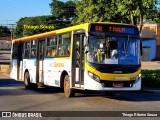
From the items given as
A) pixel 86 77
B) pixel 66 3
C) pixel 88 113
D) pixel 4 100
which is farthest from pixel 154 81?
pixel 66 3

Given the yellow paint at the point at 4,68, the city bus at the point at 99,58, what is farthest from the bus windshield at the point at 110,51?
the yellow paint at the point at 4,68

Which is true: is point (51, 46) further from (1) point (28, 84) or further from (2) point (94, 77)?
(2) point (94, 77)

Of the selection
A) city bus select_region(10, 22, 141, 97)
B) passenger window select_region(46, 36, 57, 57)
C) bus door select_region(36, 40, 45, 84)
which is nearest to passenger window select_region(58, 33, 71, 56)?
city bus select_region(10, 22, 141, 97)

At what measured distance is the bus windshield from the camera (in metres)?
15.5

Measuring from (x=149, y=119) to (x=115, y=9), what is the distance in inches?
613

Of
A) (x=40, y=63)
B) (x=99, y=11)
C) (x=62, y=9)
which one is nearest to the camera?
(x=40, y=63)

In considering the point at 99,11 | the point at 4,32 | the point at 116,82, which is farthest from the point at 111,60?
the point at 4,32

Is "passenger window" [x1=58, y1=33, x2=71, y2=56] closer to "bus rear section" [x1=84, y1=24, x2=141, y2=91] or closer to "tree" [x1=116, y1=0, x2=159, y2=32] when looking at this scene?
"bus rear section" [x1=84, y1=24, x2=141, y2=91]

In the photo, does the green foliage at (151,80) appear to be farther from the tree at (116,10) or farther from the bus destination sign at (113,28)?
the bus destination sign at (113,28)

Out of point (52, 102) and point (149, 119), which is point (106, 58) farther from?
point (149, 119)

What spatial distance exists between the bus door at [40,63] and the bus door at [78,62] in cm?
435

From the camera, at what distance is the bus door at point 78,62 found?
52.5 ft

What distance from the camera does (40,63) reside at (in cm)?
2106

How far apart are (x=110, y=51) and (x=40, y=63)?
20.9 feet
